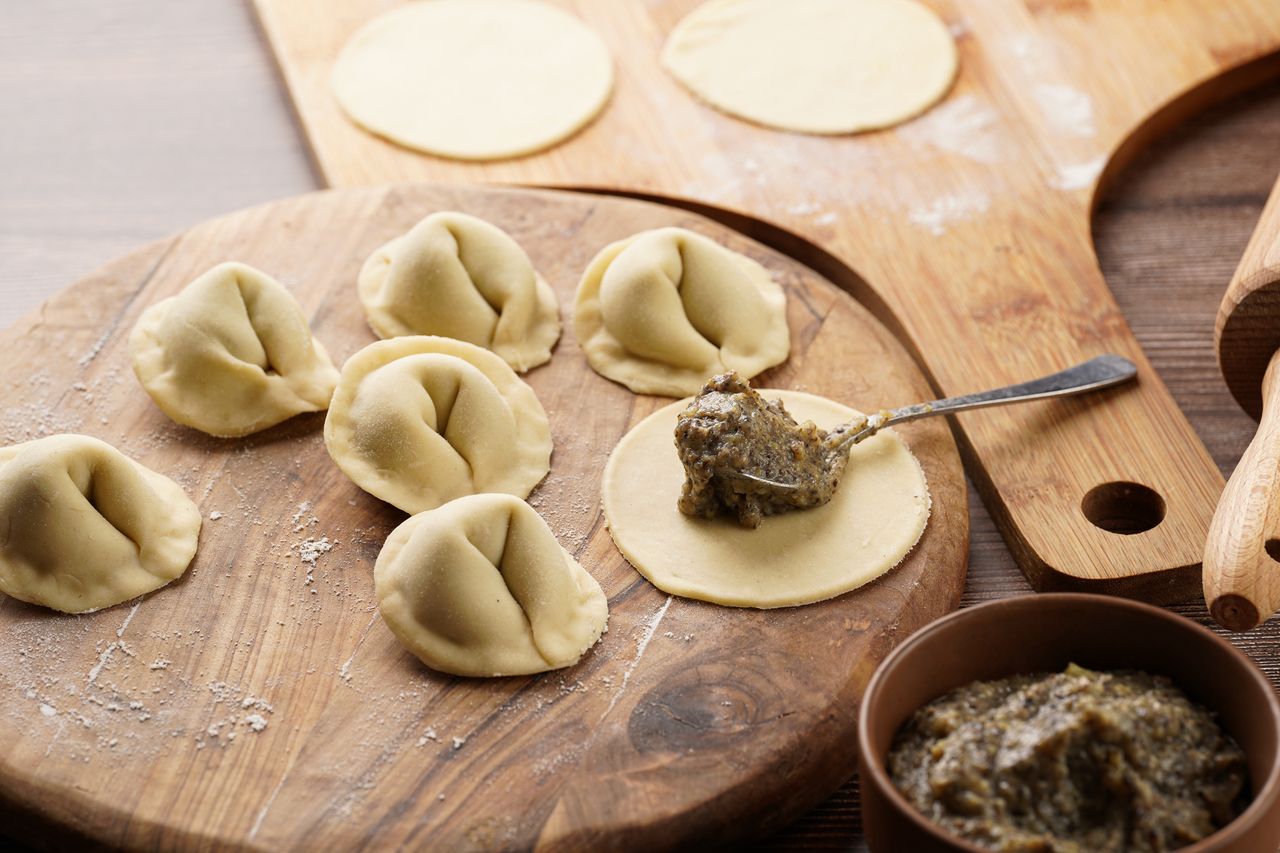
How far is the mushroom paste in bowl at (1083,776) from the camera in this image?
5.87 ft

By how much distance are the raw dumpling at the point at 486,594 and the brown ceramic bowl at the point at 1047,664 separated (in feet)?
2.08

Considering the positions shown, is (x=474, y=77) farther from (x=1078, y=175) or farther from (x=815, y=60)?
(x=1078, y=175)

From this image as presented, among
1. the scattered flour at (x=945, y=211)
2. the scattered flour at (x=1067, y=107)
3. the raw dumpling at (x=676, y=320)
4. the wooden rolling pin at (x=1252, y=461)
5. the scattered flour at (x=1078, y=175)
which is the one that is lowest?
the scattered flour at (x=1078, y=175)

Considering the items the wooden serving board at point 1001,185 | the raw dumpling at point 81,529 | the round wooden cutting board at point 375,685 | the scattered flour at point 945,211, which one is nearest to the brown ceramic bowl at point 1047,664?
the round wooden cutting board at point 375,685

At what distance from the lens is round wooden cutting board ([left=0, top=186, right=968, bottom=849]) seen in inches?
83.3

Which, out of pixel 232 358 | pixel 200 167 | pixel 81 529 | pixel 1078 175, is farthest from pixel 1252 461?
pixel 200 167

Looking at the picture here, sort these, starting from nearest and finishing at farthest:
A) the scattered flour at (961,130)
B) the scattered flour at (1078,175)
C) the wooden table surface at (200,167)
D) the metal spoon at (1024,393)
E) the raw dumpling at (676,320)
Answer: the metal spoon at (1024,393) < the raw dumpling at (676,320) < the wooden table surface at (200,167) < the scattered flour at (1078,175) < the scattered flour at (961,130)

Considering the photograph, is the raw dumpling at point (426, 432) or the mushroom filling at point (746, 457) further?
the raw dumpling at point (426, 432)

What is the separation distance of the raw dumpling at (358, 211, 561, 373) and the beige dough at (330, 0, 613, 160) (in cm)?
79

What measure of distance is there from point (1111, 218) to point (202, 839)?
9.30ft

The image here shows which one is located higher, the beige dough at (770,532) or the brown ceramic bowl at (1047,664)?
the brown ceramic bowl at (1047,664)

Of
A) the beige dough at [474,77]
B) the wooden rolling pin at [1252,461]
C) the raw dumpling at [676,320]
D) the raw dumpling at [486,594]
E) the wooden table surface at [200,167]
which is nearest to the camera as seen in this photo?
the wooden rolling pin at [1252,461]

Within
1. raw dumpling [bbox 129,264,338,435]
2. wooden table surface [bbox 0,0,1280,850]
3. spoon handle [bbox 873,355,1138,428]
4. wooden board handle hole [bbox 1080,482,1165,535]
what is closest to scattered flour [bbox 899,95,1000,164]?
wooden table surface [bbox 0,0,1280,850]

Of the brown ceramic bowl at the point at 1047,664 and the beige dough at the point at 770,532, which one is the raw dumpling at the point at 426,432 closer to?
the beige dough at the point at 770,532
